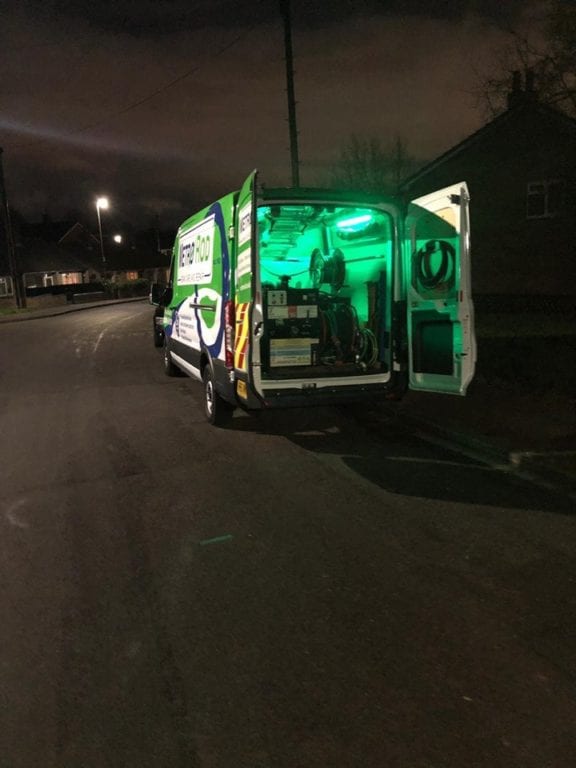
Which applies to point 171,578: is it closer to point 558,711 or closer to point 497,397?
point 558,711

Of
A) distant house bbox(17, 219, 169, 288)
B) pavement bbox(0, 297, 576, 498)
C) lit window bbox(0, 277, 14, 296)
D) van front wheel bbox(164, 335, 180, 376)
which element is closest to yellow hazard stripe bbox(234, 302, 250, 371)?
pavement bbox(0, 297, 576, 498)

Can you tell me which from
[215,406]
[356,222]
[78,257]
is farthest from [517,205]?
[78,257]

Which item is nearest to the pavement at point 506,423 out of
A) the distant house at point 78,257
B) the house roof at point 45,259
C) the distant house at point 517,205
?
the distant house at point 517,205

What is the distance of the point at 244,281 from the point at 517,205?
64.9 ft

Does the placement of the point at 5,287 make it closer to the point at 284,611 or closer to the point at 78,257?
the point at 78,257

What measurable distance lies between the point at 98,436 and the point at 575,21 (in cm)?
1107

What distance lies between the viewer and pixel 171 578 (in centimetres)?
402

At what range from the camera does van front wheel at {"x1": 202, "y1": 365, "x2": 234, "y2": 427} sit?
7793 millimetres

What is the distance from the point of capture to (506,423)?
23.7 feet

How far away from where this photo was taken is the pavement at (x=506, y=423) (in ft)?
19.4

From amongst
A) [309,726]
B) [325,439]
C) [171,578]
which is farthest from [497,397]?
[309,726]

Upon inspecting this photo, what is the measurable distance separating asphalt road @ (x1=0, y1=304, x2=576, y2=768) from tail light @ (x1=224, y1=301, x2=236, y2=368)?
1.04m

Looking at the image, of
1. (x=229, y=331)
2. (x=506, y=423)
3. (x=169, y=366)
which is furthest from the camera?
(x=169, y=366)

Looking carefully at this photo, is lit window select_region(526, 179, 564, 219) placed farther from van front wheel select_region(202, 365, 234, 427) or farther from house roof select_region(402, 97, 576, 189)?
van front wheel select_region(202, 365, 234, 427)
